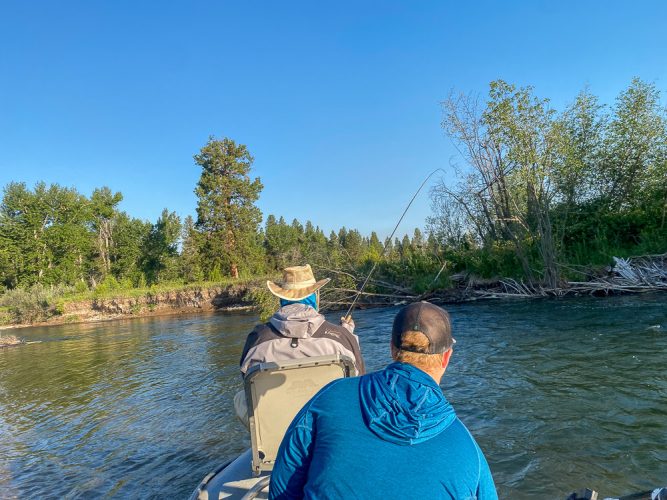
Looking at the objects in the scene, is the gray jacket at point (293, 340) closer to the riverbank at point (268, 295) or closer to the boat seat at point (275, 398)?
the boat seat at point (275, 398)

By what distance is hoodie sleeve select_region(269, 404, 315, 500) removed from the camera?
1375mm

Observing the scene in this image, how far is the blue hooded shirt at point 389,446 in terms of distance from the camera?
1.25m

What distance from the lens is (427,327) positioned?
5.07ft

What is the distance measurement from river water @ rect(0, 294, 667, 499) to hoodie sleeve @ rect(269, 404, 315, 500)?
3660 mm

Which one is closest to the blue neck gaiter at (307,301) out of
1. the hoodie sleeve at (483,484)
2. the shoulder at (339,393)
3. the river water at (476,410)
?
the shoulder at (339,393)

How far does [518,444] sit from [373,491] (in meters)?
4.76

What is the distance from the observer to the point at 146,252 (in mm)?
52000

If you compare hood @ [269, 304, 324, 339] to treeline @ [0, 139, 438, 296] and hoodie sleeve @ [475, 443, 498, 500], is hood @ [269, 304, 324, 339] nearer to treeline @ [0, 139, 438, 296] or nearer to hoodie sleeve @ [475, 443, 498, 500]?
hoodie sleeve @ [475, 443, 498, 500]

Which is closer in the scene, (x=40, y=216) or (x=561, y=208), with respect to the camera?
(x=561, y=208)

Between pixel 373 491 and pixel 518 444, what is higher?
pixel 373 491

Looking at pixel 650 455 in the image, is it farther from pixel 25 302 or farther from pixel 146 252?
pixel 146 252

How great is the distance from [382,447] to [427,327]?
440 millimetres

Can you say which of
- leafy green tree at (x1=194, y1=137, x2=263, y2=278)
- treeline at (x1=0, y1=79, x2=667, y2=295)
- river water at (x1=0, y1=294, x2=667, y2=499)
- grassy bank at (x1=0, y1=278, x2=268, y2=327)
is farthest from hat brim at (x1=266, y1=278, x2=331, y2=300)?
leafy green tree at (x1=194, y1=137, x2=263, y2=278)

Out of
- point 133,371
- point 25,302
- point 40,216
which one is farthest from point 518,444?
point 40,216
